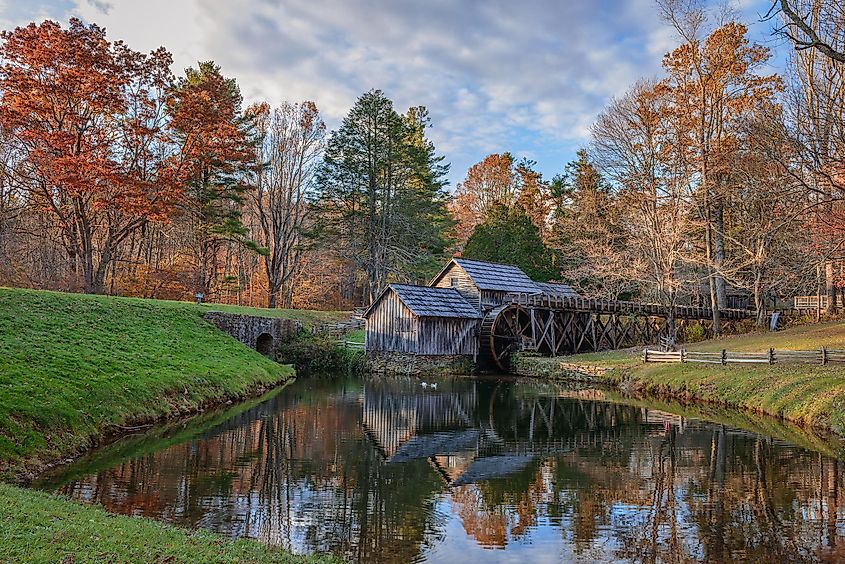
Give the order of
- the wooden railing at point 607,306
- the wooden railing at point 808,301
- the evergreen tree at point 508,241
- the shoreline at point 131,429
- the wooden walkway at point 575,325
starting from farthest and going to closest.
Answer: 1. the evergreen tree at point 508,241
2. the wooden railing at point 808,301
3. the wooden railing at point 607,306
4. the wooden walkway at point 575,325
5. the shoreline at point 131,429

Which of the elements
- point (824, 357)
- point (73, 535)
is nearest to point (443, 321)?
point (824, 357)

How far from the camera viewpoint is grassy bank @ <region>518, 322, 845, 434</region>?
55.2 ft

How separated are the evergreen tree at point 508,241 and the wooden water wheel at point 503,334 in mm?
9967

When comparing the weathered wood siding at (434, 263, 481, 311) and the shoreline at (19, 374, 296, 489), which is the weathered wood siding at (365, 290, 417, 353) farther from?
the shoreline at (19, 374, 296, 489)

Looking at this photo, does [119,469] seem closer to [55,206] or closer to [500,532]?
[500,532]

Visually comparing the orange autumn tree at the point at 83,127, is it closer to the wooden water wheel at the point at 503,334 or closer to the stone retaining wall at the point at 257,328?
the stone retaining wall at the point at 257,328

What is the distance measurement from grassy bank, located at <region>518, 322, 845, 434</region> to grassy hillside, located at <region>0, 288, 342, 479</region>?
1458 centimetres

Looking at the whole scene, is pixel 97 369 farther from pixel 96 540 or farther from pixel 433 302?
pixel 433 302

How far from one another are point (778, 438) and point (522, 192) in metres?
43.8

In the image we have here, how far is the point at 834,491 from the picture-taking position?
10.6m

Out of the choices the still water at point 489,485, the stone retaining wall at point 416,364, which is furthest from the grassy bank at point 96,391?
the stone retaining wall at point 416,364

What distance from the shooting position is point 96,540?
20.8ft

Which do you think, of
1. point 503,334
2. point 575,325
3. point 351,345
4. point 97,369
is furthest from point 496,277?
point 97,369

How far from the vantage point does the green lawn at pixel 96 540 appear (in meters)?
5.86
